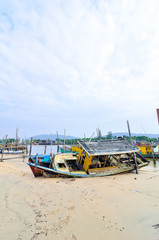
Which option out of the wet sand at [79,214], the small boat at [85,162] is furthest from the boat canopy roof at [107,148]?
the wet sand at [79,214]

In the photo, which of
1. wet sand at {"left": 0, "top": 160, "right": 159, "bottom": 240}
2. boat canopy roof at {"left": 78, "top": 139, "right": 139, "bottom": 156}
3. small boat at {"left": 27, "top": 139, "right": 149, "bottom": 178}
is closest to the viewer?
wet sand at {"left": 0, "top": 160, "right": 159, "bottom": 240}

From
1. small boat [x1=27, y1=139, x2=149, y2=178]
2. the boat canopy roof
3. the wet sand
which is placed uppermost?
the boat canopy roof

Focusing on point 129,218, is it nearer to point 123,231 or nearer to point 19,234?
point 123,231

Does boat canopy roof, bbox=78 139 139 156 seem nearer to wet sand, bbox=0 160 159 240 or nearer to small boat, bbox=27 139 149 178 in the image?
small boat, bbox=27 139 149 178

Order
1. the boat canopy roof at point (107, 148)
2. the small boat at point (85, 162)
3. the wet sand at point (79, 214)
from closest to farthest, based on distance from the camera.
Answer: the wet sand at point (79, 214), the boat canopy roof at point (107, 148), the small boat at point (85, 162)

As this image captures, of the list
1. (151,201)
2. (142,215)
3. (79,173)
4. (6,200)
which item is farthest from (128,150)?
(6,200)

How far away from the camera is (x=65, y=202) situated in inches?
227

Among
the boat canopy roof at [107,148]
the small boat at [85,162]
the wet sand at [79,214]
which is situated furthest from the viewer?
the small boat at [85,162]

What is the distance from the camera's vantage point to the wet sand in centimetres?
371

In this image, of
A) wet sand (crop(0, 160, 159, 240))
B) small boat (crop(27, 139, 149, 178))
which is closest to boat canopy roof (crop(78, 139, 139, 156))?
small boat (crop(27, 139, 149, 178))

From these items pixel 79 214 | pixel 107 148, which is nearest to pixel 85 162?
pixel 107 148

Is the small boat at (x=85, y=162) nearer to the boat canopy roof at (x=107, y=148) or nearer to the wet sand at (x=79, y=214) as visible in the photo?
the boat canopy roof at (x=107, y=148)

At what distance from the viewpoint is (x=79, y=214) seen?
475 centimetres

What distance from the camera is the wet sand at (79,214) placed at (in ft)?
12.2
